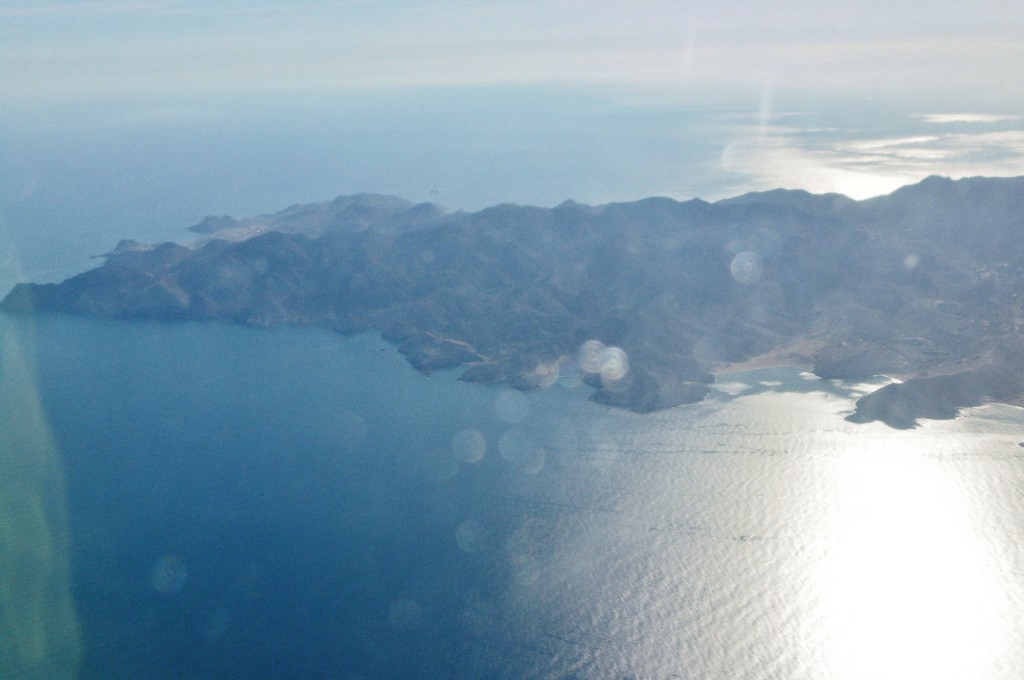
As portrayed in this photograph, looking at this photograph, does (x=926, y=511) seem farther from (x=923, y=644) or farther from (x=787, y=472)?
(x=923, y=644)

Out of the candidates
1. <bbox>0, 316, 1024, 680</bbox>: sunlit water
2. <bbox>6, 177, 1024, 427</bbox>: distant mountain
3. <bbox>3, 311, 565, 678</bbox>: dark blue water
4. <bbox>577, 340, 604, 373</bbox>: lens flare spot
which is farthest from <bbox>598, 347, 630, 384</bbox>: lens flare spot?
<bbox>3, 311, 565, 678</bbox>: dark blue water

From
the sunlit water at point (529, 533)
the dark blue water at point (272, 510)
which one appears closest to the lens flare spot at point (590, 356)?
the sunlit water at point (529, 533)

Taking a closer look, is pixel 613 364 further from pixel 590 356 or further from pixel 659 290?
pixel 659 290

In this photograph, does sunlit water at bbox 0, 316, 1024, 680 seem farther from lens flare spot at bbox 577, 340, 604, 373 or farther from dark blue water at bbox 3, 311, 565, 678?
lens flare spot at bbox 577, 340, 604, 373

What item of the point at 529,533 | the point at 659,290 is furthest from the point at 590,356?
the point at 529,533

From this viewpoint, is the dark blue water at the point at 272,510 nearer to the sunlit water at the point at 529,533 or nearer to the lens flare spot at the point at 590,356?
the sunlit water at the point at 529,533

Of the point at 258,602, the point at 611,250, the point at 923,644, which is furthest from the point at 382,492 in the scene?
the point at 611,250
